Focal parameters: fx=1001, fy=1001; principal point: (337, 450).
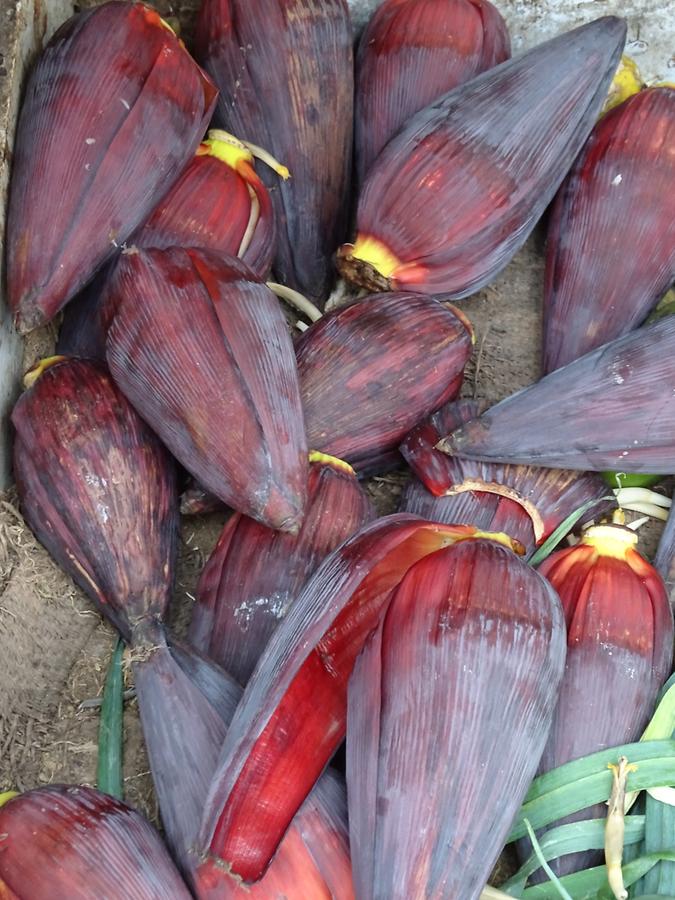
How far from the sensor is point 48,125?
110 cm

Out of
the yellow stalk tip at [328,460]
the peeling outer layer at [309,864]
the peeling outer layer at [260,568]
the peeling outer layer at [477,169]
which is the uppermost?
the peeling outer layer at [477,169]

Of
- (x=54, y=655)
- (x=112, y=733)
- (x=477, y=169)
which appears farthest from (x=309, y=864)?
(x=477, y=169)

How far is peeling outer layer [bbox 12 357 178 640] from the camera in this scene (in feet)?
3.37

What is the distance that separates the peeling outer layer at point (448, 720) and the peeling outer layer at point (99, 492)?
28 centimetres

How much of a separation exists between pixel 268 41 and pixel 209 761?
0.87m

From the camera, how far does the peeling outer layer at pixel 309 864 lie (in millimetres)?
835

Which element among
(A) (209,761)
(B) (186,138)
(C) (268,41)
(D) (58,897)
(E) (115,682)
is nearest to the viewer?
(D) (58,897)

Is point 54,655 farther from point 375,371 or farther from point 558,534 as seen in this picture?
point 558,534

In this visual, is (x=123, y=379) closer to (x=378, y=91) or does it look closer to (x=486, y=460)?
(x=486, y=460)

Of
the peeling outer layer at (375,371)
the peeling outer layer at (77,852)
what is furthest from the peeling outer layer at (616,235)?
the peeling outer layer at (77,852)

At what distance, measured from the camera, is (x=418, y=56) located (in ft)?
4.20

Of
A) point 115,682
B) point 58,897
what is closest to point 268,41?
point 115,682

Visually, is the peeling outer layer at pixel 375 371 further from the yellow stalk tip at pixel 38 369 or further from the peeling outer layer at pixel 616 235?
the yellow stalk tip at pixel 38 369

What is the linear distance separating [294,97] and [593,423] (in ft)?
1.85
